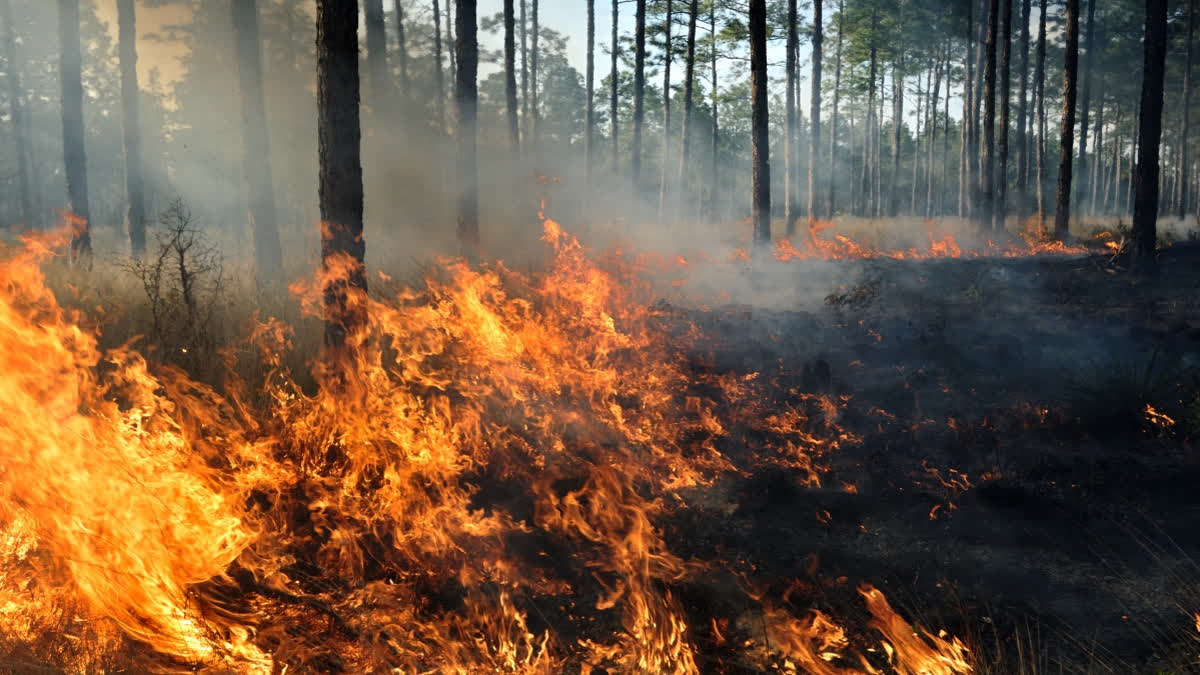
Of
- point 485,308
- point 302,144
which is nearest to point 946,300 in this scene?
point 485,308

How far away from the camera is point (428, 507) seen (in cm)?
561

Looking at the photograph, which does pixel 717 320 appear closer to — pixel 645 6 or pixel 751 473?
pixel 751 473

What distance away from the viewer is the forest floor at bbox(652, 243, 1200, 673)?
14.9 ft

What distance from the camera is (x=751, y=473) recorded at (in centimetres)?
688

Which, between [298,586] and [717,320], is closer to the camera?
[298,586]

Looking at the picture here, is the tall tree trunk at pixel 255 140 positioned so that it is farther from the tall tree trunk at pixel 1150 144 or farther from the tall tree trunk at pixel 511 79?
the tall tree trunk at pixel 1150 144

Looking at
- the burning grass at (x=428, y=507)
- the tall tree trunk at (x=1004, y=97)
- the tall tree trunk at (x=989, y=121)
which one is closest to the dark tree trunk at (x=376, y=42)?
the burning grass at (x=428, y=507)

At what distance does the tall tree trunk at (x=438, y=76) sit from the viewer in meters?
29.7

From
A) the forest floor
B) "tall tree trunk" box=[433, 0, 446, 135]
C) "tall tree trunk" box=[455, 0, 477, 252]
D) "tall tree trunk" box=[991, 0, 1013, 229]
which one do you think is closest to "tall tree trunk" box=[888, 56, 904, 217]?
"tall tree trunk" box=[991, 0, 1013, 229]

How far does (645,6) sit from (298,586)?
26043 millimetres

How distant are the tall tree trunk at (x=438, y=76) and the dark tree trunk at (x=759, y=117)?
16700mm

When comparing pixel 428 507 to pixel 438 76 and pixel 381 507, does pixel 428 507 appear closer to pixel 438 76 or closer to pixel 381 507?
pixel 381 507

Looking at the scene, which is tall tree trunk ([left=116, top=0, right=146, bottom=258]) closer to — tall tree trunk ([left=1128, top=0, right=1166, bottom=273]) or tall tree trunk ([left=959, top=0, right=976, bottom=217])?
tall tree trunk ([left=1128, top=0, right=1166, bottom=273])

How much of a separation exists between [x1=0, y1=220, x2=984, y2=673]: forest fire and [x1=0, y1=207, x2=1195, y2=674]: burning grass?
0.02m
